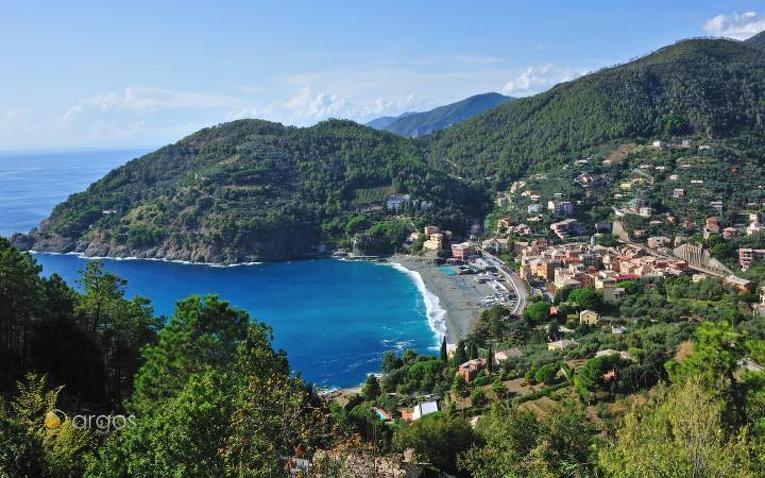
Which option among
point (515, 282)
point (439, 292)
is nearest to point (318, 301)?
point (439, 292)

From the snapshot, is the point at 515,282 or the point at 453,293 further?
the point at 515,282

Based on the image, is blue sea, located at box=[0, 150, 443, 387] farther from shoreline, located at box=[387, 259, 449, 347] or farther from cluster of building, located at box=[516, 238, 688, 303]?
cluster of building, located at box=[516, 238, 688, 303]

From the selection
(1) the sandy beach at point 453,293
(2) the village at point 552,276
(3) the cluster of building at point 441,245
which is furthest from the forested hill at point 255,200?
(1) the sandy beach at point 453,293

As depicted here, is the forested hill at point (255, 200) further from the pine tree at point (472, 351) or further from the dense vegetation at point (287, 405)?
the dense vegetation at point (287, 405)

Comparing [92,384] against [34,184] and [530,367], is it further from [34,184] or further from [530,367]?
[34,184]

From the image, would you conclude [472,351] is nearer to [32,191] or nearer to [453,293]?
[453,293]

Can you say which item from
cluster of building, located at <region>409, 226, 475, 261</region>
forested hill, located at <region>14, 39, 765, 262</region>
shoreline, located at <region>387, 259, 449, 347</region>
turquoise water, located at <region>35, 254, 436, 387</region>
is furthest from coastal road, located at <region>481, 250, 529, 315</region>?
forested hill, located at <region>14, 39, 765, 262</region>
